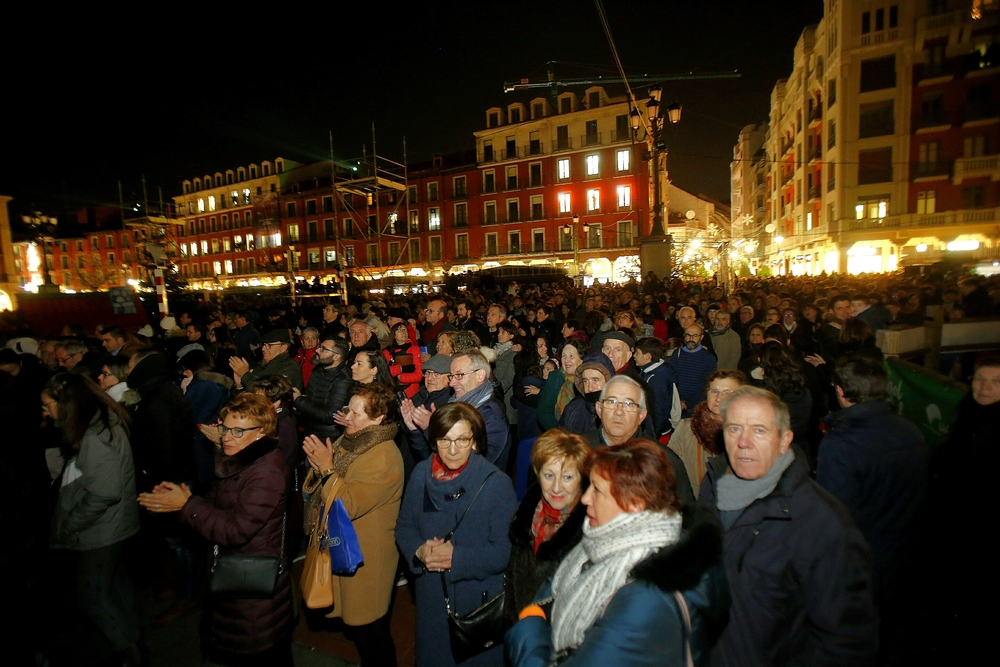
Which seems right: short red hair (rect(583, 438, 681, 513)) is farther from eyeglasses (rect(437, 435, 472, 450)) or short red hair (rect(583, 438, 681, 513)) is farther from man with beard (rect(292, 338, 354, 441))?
man with beard (rect(292, 338, 354, 441))

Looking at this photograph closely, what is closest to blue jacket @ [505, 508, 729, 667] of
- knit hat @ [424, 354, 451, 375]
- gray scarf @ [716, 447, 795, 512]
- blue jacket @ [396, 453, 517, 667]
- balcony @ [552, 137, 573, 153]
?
gray scarf @ [716, 447, 795, 512]

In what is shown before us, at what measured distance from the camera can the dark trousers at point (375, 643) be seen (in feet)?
9.25

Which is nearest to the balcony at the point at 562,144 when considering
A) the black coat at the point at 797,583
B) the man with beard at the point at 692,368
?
the man with beard at the point at 692,368

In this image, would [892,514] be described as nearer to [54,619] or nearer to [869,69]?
[54,619]

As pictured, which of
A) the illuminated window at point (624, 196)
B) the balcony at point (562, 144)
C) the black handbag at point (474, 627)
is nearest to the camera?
the black handbag at point (474, 627)

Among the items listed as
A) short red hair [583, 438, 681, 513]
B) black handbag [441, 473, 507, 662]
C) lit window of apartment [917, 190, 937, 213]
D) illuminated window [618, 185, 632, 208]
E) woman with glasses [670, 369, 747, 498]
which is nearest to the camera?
short red hair [583, 438, 681, 513]

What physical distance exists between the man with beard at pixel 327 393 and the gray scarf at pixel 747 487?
281 cm

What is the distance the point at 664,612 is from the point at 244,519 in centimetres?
221

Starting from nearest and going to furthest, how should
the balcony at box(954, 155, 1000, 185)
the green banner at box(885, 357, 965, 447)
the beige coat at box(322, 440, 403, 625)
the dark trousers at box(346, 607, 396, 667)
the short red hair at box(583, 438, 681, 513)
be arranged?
the short red hair at box(583, 438, 681, 513) → the beige coat at box(322, 440, 403, 625) → the dark trousers at box(346, 607, 396, 667) → the green banner at box(885, 357, 965, 447) → the balcony at box(954, 155, 1000, 185)

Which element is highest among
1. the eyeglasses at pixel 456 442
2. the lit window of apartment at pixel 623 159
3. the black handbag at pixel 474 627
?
the lit window of apartment at pixel 623 159

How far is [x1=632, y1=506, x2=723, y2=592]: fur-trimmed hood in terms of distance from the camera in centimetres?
138

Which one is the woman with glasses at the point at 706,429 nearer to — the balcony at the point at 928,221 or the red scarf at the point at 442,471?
the red scarf at the point at 442,471

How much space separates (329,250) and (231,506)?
165 ft

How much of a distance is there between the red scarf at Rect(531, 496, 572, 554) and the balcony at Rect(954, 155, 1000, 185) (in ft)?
118
